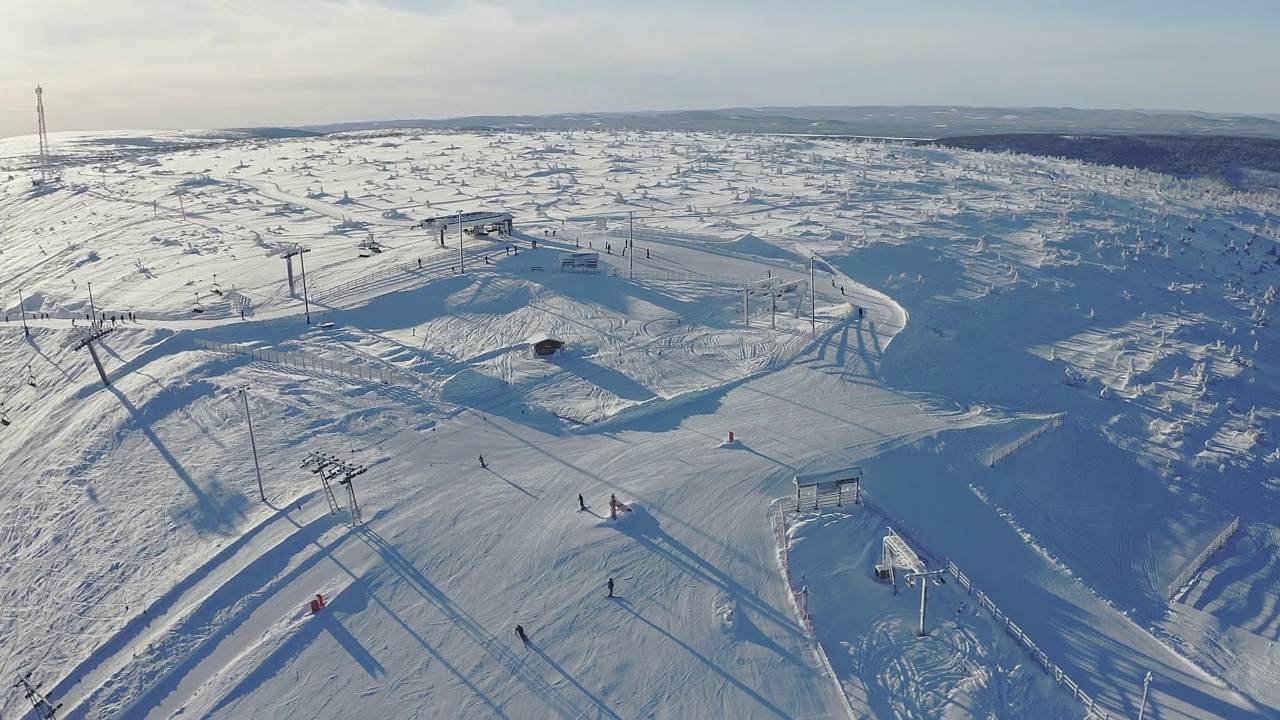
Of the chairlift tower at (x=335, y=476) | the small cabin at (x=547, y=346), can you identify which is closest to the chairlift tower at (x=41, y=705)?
the chairlift tower at (x=335, y=476)

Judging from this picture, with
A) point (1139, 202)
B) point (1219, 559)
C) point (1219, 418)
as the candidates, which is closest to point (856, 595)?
point (1219, 559)

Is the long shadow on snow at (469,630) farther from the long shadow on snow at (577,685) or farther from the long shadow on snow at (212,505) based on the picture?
the long shadow on snow at (212,505)

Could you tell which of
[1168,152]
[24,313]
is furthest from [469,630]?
[1168,152]

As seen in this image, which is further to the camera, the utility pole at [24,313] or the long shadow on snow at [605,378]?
the utility pole at [24,313]

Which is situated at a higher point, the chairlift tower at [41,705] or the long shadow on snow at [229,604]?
the long shadow on snow at [229,604]

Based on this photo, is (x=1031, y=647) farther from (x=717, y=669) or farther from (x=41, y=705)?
(x=41, y=705)

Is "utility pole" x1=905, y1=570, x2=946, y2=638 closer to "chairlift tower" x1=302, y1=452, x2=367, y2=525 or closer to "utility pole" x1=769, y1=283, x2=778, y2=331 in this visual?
"chairlift tower" x1=302, y1=452, x2=367, y2=525
